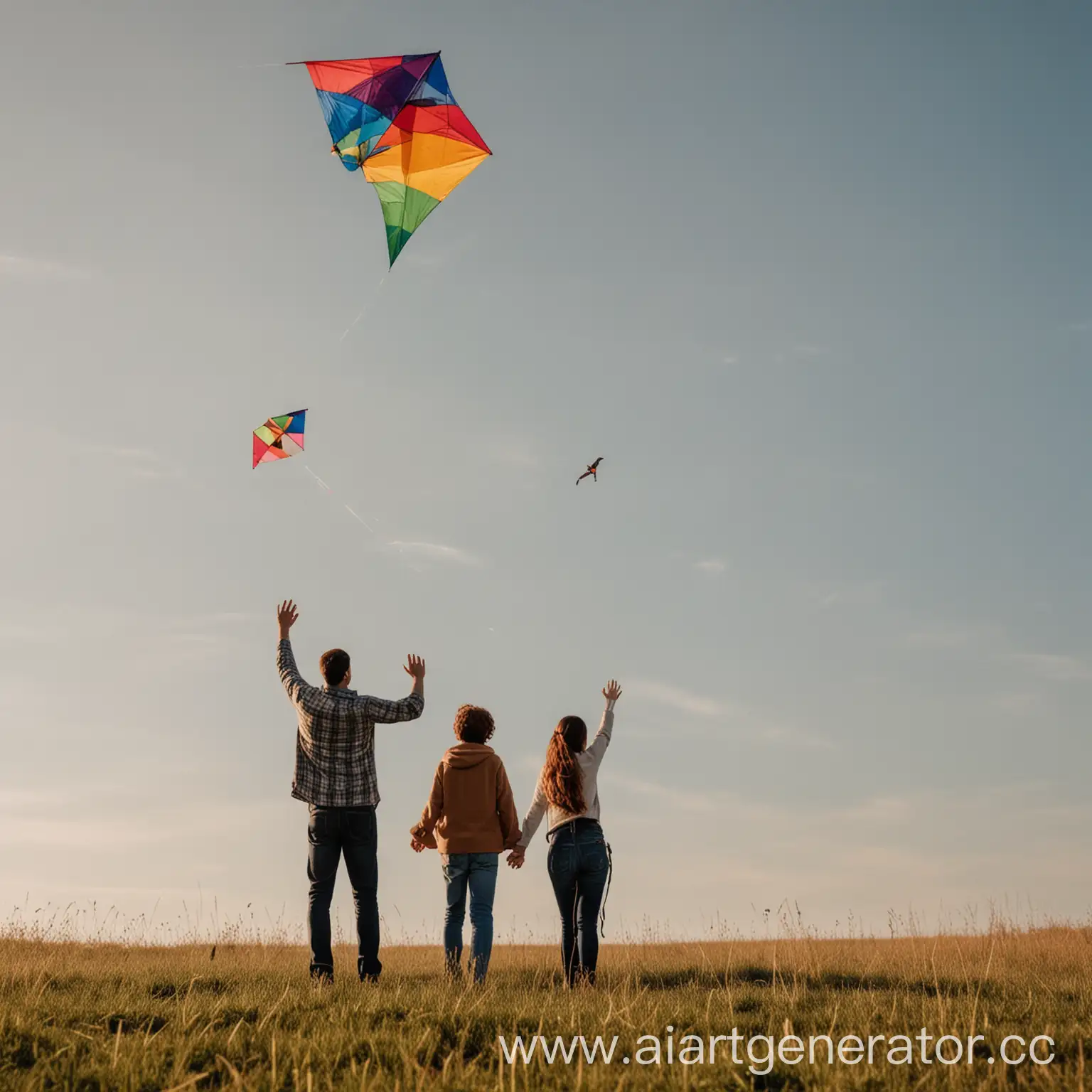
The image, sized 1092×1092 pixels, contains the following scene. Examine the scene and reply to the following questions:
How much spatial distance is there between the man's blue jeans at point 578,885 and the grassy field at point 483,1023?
1.12 ft

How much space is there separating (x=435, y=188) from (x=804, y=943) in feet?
32.5

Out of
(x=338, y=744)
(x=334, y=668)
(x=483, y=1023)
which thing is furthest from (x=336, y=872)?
(x=483, y=1023)

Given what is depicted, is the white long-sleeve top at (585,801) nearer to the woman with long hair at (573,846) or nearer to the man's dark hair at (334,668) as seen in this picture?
the woman with long hair at (573,846)

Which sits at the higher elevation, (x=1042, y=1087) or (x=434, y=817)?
(x=434, y=817)

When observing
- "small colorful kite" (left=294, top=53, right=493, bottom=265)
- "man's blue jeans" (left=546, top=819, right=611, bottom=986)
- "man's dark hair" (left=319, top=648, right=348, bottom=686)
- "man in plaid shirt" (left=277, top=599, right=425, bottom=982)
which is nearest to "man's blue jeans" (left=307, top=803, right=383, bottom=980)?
"man in plaid shirt" (left=277, top=599, right=425, bottom=982)

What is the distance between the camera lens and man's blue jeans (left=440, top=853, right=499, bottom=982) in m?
7.91

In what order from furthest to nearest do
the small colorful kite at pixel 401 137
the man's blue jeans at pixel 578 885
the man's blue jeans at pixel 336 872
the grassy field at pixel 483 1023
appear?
the small colorful kite at pixel 401 137, the man's blue jeans at pixel 578 885, the man's blue jeans at pixel 336 872, the grassy field at pixel 483 1023

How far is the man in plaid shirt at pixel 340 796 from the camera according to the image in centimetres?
788

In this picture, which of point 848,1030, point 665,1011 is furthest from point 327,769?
point 848,1030

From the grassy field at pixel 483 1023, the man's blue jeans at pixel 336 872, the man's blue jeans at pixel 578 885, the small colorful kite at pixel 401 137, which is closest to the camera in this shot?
the grassy field at pixel 483 1023

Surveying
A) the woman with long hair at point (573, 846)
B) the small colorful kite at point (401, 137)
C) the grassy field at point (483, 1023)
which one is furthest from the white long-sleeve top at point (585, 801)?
the small colorful kite at point (401, 137)

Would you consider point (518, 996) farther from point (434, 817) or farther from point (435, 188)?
point (435, 188)

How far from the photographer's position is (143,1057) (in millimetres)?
4770

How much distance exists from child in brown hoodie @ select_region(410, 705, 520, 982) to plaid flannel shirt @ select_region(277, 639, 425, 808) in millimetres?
521
